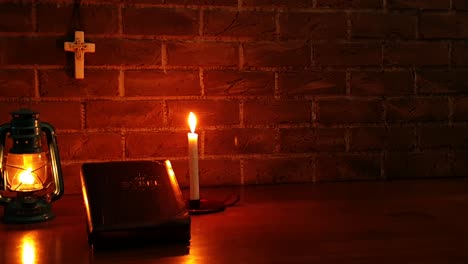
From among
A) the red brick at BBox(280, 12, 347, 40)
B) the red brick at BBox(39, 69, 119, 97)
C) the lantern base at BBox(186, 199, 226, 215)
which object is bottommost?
the lantern base at BBox(186, 199, 226, 215)

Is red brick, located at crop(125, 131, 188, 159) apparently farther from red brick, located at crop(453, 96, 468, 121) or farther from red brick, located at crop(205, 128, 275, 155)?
red brick, located at crop(453, 96, 468, 121)

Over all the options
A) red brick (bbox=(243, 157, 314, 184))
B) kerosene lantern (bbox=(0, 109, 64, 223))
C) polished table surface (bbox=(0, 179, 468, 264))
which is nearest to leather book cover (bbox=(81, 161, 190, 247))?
polished table surface (bbox=(0, 179, 468, 264))

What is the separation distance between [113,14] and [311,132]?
25.7 inches

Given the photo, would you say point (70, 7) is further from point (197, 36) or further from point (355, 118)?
point (355, 118)

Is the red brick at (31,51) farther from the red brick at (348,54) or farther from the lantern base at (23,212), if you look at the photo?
the red brick at (348,54)

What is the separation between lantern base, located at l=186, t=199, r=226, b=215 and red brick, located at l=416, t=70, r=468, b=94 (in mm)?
787

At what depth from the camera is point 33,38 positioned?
5.86 feet

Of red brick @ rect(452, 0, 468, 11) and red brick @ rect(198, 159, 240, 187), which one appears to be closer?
red brick @ rect(198, 159, 240, 187)

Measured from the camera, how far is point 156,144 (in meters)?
1.88

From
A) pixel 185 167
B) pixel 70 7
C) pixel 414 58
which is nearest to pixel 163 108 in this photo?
pixel 185 167

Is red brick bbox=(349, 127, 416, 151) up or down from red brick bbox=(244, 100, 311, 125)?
down

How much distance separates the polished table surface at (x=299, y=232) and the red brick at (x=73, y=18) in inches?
17.7

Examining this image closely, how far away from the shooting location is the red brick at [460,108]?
206 cm

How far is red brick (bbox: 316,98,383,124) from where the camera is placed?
1979mm
